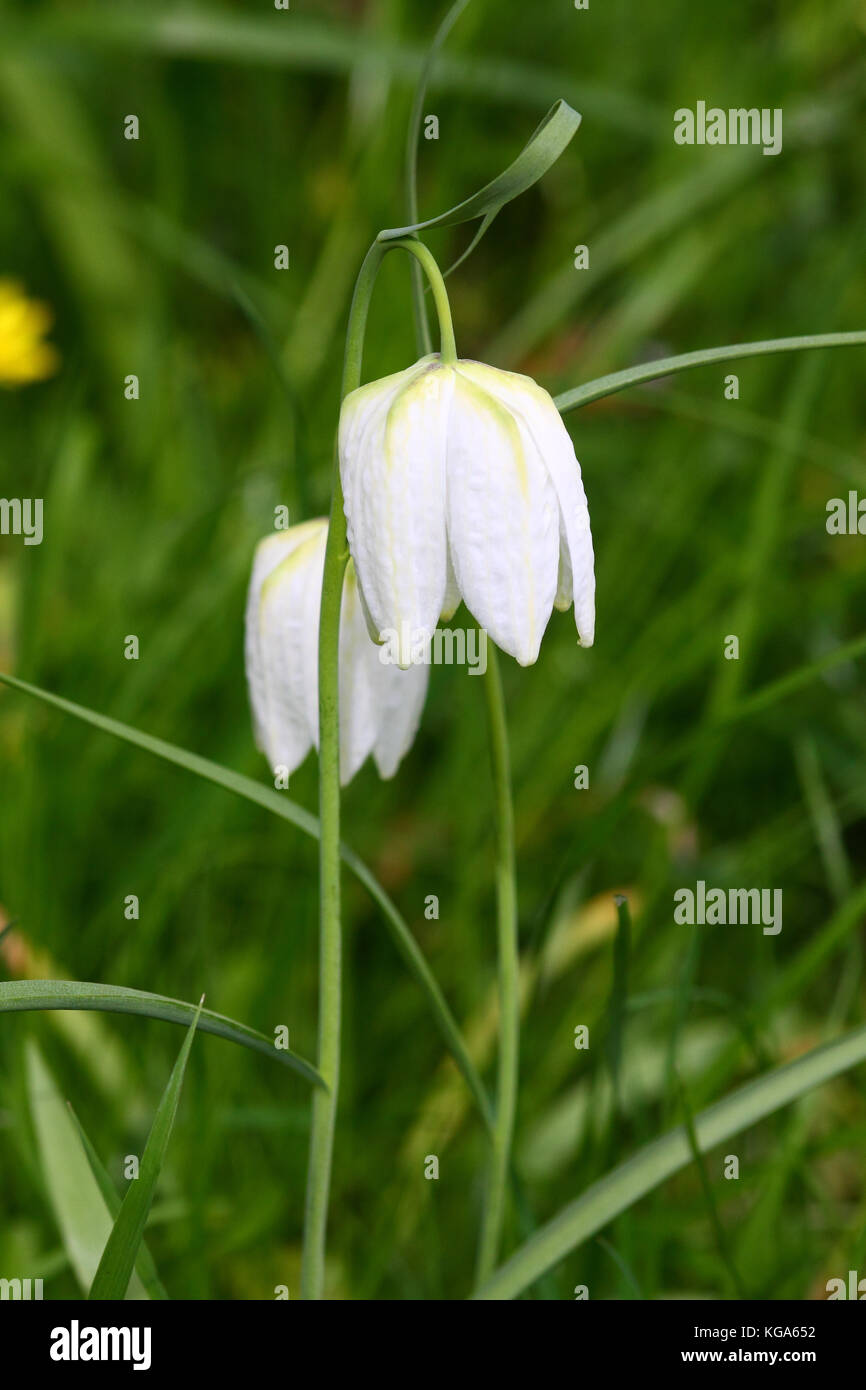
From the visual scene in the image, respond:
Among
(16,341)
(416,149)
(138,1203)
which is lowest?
(138,1203)

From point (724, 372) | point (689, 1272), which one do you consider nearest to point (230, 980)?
point (689, 1272)

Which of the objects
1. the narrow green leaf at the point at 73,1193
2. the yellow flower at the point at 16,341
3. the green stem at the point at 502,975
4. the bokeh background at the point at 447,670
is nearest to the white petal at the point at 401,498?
the green stem at the point at 502,975

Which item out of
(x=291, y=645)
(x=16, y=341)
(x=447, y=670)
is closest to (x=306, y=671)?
(x=291, y=645)

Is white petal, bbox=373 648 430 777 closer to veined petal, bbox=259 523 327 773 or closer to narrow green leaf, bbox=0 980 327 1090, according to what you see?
veined petal, bbox=259 523 327 773

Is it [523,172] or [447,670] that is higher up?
[447,670]

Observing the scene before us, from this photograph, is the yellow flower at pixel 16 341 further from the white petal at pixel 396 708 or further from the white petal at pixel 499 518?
the white petal at pixel 499 518

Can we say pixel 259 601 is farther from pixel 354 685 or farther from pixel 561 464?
pixel 561 464

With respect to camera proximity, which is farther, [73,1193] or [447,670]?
[447,670]

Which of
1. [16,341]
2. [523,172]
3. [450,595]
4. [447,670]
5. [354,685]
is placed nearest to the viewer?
[523,172]
